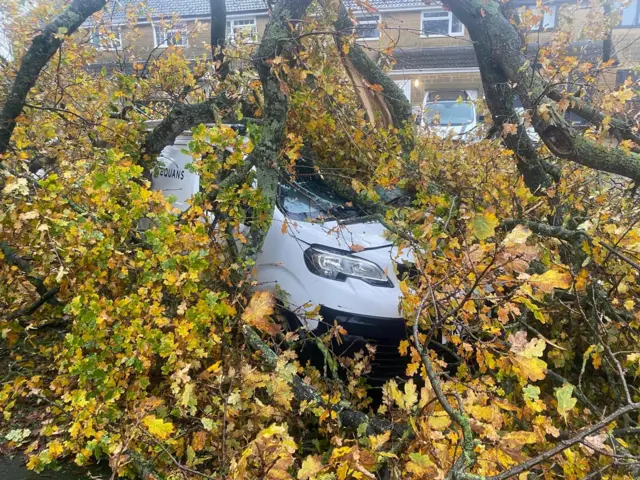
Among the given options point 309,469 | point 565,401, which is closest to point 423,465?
point 309,469

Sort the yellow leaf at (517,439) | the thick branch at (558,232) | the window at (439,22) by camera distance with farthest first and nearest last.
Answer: the window at (439,22) → the thick branch at (558,232) → the yellow leaf at (517,439)

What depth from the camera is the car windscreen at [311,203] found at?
356 centimetres

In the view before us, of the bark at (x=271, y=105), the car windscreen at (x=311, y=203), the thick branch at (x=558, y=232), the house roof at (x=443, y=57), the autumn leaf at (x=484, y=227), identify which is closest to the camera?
the autumn leaf at (x=484, y=227)

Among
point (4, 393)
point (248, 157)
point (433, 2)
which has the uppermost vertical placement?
point (433, 2)

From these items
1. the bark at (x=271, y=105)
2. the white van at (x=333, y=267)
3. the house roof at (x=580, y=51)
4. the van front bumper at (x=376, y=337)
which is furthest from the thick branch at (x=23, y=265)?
the house roof at (x=580, y=51)

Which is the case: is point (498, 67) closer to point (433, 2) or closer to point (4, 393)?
point (433, 2)

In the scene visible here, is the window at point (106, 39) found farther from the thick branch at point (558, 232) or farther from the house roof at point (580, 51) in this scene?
the thick branch at point (558, 232)

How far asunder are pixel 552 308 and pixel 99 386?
275cm

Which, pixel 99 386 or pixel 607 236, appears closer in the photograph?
pixel 99 386

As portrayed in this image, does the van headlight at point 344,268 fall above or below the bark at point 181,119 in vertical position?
below

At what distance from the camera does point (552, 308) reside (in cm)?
277

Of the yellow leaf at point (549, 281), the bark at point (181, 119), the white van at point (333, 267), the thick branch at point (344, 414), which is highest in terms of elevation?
the bark at point (181, 119)

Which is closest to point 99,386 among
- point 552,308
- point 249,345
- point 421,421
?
point 249,345

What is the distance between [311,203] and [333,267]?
0.79m
